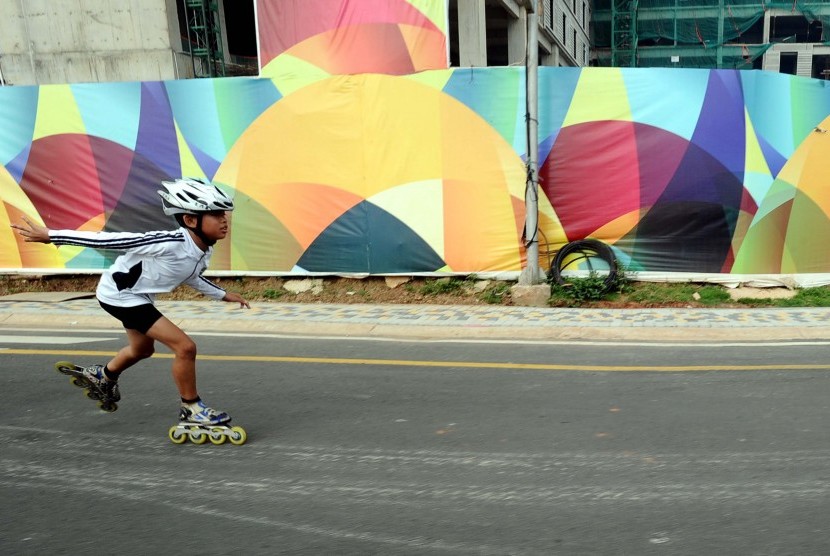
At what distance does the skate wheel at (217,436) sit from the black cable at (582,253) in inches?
238

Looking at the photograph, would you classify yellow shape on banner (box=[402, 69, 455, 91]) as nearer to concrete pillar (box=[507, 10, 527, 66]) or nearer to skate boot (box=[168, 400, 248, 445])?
skate boot (box=[168, 400, 248, 445])

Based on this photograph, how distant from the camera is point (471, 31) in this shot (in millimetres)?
20281

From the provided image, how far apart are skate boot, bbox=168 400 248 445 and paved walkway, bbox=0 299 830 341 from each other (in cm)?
361

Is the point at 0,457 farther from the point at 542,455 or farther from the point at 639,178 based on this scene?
the point at 639,178

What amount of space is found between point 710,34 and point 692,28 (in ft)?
4.10

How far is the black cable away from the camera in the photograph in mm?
9820

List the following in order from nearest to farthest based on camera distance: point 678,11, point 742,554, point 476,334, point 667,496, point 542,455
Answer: point 742,554 → point 667,496 → point 542,455 → point 476,334 → point 678,11

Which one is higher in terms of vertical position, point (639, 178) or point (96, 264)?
point (639, 178)

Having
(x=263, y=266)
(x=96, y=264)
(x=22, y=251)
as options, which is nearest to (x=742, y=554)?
(x=263, y=266)

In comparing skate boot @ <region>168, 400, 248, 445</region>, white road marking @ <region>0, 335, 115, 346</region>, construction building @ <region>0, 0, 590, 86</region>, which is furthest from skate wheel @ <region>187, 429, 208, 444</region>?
construction building @ <region>0, 0, 590, 86</region>

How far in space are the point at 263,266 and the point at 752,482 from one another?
26.1ft

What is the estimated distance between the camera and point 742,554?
3295 mm

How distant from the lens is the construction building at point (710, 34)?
159 feet

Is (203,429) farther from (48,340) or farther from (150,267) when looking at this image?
(48,340)
